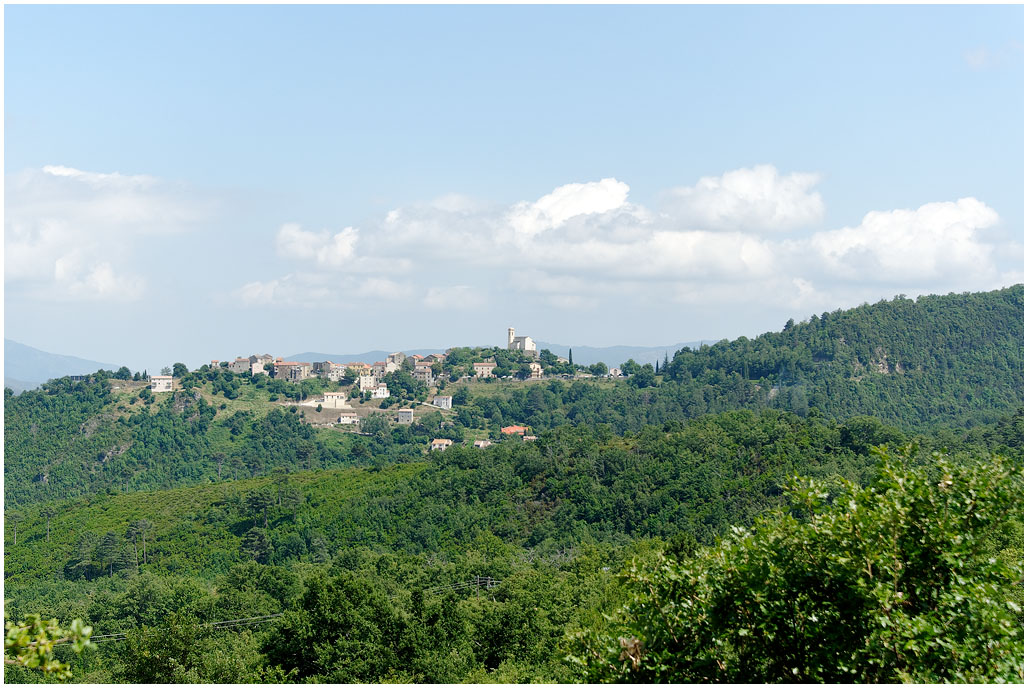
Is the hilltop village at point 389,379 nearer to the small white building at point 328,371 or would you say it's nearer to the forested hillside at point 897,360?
the small white building at point 328,371

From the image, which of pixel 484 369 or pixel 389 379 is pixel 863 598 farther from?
pixel 484 369

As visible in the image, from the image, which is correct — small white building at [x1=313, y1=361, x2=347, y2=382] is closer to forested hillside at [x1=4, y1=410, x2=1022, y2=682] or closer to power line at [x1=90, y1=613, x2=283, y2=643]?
forested hillside at [x1=4, y1=410, x2=1022, y2=682]

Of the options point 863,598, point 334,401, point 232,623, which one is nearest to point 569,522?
point 232,623

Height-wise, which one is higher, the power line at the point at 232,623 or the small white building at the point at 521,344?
the small white building at the point at 521,344

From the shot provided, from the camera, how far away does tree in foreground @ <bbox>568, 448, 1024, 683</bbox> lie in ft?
23.8

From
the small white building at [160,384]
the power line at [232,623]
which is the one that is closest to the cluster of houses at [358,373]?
the small white building at [160,384]

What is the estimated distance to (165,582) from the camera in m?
35.9

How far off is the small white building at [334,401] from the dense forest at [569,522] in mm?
2953

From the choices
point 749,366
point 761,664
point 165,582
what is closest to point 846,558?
point 761,664

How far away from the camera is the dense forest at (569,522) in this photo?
7.83 meters

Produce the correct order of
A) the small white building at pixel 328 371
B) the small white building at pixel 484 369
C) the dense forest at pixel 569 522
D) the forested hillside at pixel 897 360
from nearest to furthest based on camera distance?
1. the dense forest at pixel 569 522
2. the forested hillside at pixel 897 360
3. the small white building at pixel 328 371
4. the small white building at pixel 484 369

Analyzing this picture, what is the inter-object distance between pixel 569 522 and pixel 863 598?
4019 cm

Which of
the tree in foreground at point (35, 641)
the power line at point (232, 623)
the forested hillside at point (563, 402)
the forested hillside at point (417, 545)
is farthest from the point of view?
the forested hillside at point (563, 402)

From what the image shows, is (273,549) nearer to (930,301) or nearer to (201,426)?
(201,426)
